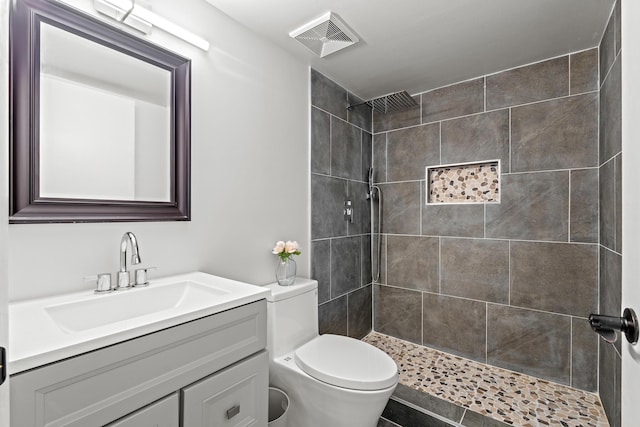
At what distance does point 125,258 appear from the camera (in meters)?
1.20

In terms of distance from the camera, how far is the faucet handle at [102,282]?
3.71 ft

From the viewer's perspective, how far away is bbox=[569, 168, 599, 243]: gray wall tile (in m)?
1.92

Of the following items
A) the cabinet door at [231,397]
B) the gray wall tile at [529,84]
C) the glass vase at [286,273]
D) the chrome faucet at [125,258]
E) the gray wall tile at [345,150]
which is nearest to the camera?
the cabinet door at [231,397]

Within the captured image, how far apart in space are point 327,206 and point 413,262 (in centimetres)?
94

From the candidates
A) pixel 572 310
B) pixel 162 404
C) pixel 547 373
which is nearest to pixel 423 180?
pixel 572 310

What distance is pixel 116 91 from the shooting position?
1.25 m

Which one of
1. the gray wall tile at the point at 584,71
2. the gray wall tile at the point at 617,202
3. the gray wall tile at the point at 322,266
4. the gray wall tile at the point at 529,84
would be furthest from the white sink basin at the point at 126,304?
the gray wall tile at the point at 584,71

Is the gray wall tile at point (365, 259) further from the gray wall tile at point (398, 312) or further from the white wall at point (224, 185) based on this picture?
the white wall at point (224, 185)

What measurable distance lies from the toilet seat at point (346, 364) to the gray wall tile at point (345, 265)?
609 mm

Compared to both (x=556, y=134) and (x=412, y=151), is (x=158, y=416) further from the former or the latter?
(x=556, y=134)

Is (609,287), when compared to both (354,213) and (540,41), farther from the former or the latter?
(354,213)

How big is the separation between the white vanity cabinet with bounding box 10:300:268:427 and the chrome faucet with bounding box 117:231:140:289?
446 mm

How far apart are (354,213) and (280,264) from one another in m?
1.00

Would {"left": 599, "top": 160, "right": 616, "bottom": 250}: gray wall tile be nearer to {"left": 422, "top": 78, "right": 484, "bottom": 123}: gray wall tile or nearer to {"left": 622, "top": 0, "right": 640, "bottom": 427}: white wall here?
{"left": 422, "top": 78, "right": 484, "bottom": 123}: gray wall tile
